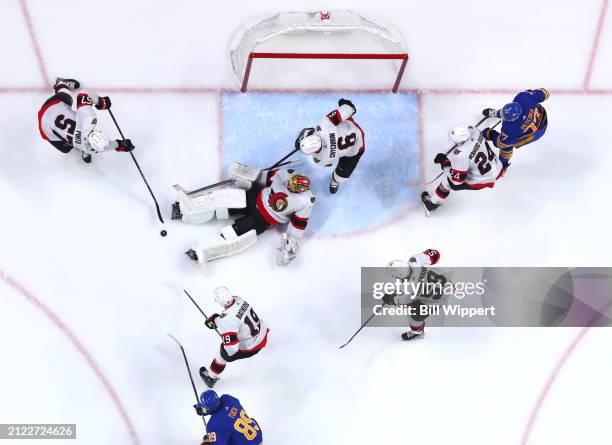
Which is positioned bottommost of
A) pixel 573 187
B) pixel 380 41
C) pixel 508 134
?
pixel 573 187

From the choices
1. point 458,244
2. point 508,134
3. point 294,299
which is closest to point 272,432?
point 294,299

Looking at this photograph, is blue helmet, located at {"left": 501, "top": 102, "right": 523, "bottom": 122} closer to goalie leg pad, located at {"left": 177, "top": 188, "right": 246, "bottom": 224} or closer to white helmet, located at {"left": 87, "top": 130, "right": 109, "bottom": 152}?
goalie leg pad, located at {"left": 177, "top": 188, "right": 246, "bottom": 224}

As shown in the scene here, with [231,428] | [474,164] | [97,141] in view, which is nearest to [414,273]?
[474,164]

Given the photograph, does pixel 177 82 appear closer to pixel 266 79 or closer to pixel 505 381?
pixel 266 79

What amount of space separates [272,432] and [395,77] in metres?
2.98

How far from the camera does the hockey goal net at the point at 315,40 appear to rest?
7395 millimetres

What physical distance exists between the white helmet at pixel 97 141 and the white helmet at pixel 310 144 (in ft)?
4.50

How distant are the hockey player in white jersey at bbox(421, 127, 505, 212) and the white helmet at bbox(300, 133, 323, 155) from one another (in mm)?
946

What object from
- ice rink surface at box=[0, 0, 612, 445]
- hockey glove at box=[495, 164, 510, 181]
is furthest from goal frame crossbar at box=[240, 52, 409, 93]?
hockey glove at box=[495, 164, 510, 181]

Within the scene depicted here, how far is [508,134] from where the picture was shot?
6926 millimetres

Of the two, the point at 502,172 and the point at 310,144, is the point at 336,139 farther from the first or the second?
the point at 502,172

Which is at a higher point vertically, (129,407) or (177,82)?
(177,82)

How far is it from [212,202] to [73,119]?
115 cm

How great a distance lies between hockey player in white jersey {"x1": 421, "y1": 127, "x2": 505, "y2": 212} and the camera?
6887mm
